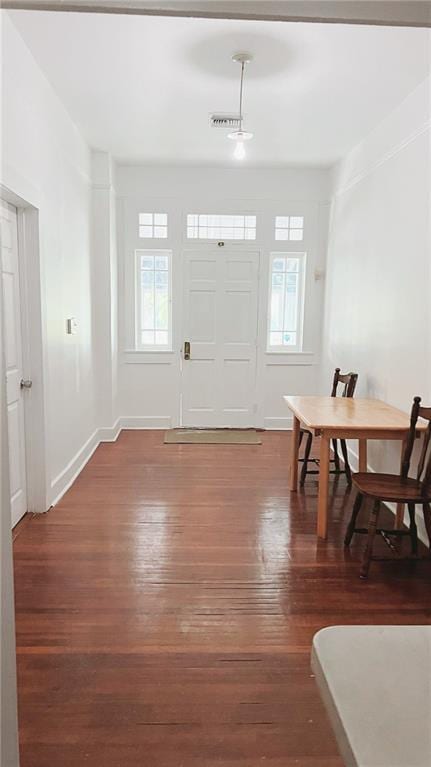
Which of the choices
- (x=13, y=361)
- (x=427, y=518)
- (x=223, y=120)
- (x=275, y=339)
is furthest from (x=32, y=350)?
(x=275, y=339)

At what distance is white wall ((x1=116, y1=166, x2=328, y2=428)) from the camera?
5906 millimetres

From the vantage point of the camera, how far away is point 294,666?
2.15 m

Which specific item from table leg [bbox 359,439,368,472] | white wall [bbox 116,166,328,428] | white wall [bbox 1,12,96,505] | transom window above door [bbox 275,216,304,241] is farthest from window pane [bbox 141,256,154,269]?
table leg [bbox 359,439,368,472]

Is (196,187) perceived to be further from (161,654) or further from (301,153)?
(161,654)

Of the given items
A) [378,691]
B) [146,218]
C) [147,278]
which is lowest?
[378,691]

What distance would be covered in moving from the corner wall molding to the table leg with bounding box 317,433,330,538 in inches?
84.2

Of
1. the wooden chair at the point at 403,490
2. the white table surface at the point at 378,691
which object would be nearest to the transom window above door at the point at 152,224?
the wooden chair at the point at 403,490

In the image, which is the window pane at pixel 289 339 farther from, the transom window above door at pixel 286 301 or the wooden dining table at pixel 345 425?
the wooden dining table at pixel 345 425

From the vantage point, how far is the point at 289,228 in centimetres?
605

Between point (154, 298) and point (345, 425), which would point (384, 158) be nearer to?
point (345, 425)

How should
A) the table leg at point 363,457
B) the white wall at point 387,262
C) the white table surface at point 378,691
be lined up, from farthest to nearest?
1. the table leg at point 363,457
2. the white wall at point 387,262
3. the white table surface at point 378,691

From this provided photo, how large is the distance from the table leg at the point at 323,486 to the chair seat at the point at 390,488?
22cm

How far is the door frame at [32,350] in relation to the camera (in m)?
3.41

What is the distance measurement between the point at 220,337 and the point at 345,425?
317cm
